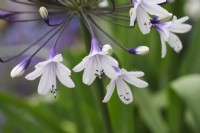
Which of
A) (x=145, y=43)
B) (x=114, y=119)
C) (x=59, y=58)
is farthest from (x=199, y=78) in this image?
(x=59, y=58)

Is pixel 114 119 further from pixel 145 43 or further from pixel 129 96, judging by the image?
pixel 145 43

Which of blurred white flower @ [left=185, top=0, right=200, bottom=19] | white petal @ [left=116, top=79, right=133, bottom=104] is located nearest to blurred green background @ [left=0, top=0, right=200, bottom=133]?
white petal @ [left=116, top=79, right=133, bottom=104]

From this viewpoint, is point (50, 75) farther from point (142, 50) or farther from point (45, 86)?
point (142, 50)

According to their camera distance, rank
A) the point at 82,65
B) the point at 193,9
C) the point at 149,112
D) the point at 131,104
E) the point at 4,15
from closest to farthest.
A: 1. the point at 82,65
2. the point at 4,15
3. the point at 131,104
4. the point at 149,112
5. the point at 193,9

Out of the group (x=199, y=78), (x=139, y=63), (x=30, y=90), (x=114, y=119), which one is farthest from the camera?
(x=30, y=90)

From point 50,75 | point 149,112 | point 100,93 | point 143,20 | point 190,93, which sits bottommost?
point 149,112

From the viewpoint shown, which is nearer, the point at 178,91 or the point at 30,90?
the point at 178,91

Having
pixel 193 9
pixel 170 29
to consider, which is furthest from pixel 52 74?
pixel 193 9
